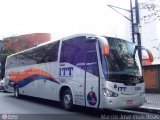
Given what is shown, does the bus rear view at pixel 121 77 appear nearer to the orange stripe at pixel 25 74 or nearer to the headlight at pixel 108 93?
the headlight at pixel 108 93

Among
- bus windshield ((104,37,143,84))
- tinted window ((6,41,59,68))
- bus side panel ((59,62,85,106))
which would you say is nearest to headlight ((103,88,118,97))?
bus windshield ((104,37,143,84))

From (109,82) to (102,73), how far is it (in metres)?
0.46

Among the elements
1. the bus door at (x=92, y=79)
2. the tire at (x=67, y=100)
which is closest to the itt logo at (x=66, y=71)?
the tire at (x=67, y=100)

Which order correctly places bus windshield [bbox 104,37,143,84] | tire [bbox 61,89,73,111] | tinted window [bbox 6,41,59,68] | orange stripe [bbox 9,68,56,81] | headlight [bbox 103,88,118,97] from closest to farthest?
headlight [bbox 103,88,118,97] → bus windshield [bbox 104,37,143,84] → tire [bbox 61,89,73,111] → tinted window [bbox 6,41,59,68] → orange stripe [bbox 9,68,56,81]

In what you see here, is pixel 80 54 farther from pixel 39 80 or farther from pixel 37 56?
pixel 37 56

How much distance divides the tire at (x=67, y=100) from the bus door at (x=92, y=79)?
1.49m

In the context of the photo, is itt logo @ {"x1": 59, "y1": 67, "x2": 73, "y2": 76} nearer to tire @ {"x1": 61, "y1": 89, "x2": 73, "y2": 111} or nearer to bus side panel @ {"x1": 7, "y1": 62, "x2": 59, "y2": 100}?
bus side panel @ {"x1": 7, "y1": 62, "x2": 59, "y2": 100}

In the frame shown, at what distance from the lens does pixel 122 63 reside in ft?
39.4

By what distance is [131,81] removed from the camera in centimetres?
1191

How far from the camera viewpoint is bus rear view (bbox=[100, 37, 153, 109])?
1140 centimetres

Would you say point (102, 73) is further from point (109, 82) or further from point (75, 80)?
point (75, 80)

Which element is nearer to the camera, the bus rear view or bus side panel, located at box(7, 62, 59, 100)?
the bus rear view

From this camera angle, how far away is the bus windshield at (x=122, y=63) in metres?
11.6

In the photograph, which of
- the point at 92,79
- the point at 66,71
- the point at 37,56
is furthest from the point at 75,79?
the point at 37,56
